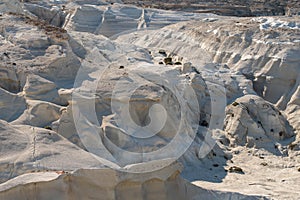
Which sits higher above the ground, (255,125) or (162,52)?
(162,52)

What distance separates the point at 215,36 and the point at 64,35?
1548cm

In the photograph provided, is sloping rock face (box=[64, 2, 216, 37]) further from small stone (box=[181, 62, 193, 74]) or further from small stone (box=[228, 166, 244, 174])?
small stone (box=[228, 166, 244, 174])


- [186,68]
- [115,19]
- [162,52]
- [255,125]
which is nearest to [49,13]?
[115,19]

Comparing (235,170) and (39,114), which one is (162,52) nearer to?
(235,170)

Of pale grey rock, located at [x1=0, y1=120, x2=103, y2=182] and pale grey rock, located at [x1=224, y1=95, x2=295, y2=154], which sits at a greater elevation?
pale grey rock, located at [x1=0, y1=120, x2=103, y2=182]

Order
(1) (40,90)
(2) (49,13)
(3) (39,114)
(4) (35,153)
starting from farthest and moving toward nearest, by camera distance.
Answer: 1. (2) (49,13)
2. (1) (40,90)
3. (3) (39,114)
4. (4) (35,153)

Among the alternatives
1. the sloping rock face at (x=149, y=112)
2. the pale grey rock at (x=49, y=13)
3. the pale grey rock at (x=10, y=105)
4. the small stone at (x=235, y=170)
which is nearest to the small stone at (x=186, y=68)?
the sloping rock face at (x=149, y=112)

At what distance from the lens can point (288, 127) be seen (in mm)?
33844

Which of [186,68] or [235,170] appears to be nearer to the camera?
[235,170]

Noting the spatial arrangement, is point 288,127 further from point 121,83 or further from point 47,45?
point 47,45

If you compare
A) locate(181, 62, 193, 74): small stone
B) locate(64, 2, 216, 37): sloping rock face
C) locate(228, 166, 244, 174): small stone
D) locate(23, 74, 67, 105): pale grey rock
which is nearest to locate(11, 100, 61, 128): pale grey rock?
locate(23, 74, 67, 105): pale grey rock

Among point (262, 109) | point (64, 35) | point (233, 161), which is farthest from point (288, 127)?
point (64, 35)

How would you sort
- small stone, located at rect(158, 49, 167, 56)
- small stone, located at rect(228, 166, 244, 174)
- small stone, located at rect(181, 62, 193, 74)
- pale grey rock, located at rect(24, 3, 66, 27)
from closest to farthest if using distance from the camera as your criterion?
1. small stone, located at rect(228, 166, 244, 174)
2. small stone, located at rect(181, 62, 193, 74)
3. small stone, located at rect(158, 49, 167, 56)
4. pale grey rock, located at rect(24, 3, 66, 27)

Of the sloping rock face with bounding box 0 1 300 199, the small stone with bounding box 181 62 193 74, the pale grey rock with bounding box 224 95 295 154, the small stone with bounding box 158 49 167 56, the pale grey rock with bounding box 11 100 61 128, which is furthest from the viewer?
the small stone with bounding box 158 49 167 56
